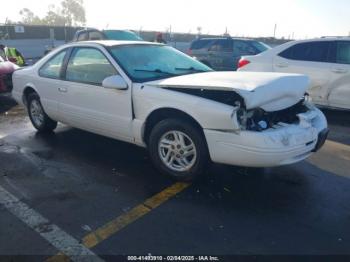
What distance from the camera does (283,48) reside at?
7.76 m

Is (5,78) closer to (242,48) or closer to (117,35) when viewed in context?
(117,35)

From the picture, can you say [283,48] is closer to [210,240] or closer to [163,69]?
[163,69]

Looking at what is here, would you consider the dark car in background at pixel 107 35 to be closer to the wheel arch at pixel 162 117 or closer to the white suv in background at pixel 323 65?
the white suv in background at pixel 323 65

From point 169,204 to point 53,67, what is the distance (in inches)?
124

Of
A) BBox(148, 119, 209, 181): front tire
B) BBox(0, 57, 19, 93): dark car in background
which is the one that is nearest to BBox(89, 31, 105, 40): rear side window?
BBox(0, 57, 19, 93): dark car in background

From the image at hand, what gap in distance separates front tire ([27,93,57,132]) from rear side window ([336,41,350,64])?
5355mm

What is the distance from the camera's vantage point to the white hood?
12.0 feet

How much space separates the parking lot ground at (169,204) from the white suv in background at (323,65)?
2068 mm

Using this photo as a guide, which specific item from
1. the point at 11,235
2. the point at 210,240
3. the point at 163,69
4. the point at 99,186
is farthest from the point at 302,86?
the point at 11,235

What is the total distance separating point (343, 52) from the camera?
7.00 meters

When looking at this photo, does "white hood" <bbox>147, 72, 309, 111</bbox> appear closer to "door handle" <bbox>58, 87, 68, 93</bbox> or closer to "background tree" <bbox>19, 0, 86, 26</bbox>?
"door handle" <bbox>58, 87, 68, 93</bbox>

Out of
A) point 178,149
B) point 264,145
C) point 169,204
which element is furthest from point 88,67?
point 264,145

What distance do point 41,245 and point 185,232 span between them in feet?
3.87

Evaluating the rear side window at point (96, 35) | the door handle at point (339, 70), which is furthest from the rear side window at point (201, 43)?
the door handle at point (339, 70)
